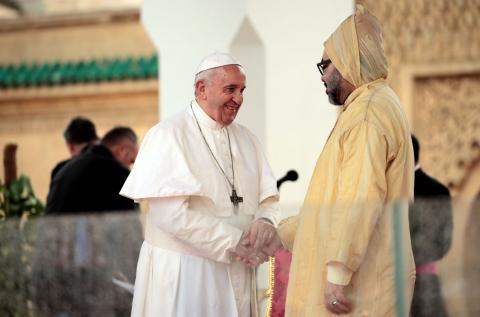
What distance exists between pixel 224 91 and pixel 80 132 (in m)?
3.42

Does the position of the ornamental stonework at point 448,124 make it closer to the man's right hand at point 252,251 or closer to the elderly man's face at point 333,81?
the man's right hand at point 252,251

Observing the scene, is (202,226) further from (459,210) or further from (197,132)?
(459,210)

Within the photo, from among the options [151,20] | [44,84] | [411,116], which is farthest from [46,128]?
[151,20]

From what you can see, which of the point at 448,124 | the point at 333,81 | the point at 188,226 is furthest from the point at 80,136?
the point at 448,124

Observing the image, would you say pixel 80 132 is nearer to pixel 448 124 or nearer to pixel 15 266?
pixel 15 266

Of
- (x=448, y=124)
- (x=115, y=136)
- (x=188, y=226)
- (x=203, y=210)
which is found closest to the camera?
(x=188, y=226)

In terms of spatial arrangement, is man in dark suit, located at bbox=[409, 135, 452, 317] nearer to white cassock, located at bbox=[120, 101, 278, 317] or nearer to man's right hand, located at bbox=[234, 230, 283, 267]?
man's right hand, located at bbox=[234, 230, 283, 267]

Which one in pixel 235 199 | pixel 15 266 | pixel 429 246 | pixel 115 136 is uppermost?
pixel 115 136

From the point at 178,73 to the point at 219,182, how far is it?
3776mm

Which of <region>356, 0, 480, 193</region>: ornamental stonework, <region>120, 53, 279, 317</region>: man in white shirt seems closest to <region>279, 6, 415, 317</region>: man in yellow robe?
<region>120, 53, 279, 317</region>: man in white shirt

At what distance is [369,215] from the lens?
581 cm

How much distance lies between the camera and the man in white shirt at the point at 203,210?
6.55 m

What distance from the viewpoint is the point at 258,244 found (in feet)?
21.5

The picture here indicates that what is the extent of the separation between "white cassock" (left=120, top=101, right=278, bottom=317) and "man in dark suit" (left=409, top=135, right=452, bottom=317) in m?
1.14
